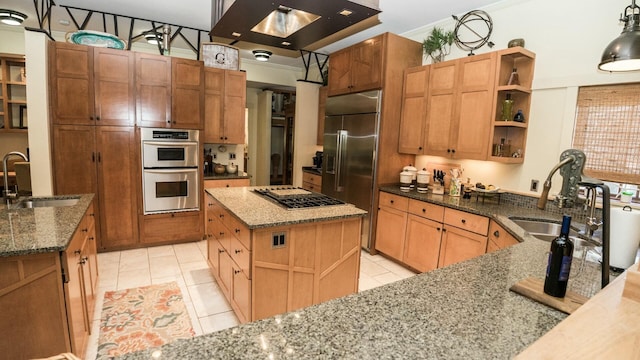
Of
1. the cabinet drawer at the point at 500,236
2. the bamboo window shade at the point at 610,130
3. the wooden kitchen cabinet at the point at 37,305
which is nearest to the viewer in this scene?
the wooden kitchen cabinet at the point at 37,305

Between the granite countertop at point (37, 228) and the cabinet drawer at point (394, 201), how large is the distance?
3.05 meters

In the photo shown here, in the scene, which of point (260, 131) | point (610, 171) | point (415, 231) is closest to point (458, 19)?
point (610, 171)

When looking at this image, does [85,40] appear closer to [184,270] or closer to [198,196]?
[198,196]

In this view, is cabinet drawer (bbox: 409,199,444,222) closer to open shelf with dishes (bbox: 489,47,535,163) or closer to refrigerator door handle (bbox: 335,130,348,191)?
open shelf with dishes (bbox: 489,47,535,163)

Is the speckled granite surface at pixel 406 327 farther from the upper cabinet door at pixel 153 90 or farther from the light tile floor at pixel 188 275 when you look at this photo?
the upper cabinet door at pixel 153 90

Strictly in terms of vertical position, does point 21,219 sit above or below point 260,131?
below

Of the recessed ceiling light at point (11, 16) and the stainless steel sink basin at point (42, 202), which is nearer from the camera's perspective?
the stainless steel sink basin at point (42, 202)

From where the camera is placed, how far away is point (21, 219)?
2143 millimetres

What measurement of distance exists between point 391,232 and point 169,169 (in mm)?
2952

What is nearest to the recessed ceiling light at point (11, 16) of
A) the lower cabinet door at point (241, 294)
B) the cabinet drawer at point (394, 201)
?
the lower cabinet door at point (241, 294)

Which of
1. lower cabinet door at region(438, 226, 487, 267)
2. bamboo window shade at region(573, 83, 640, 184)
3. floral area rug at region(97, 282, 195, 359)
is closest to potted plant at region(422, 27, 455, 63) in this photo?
bamboo window shade at region(573, 83, 640, 184)

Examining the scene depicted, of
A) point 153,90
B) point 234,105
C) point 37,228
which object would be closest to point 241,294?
point 37,228

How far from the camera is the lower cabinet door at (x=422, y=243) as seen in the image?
3467mm

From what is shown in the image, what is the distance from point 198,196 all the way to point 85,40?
88.9 inches
